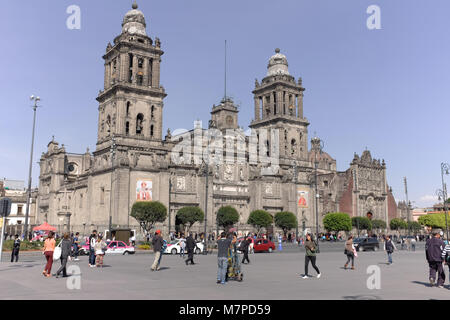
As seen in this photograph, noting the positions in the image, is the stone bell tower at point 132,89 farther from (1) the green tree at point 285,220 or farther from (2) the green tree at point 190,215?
(1) the green tree at point 285,220

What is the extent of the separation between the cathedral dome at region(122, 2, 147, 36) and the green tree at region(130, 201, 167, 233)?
88.3ft

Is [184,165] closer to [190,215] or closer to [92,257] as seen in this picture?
[190,215]

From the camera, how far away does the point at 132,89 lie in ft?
207

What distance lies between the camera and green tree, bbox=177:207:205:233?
61250 mm

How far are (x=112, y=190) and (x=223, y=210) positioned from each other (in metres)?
17.1

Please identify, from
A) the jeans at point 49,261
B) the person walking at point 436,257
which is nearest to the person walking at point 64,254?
the jeans at point 49,261

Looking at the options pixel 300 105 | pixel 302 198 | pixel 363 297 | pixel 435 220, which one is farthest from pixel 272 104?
pixel 363 297

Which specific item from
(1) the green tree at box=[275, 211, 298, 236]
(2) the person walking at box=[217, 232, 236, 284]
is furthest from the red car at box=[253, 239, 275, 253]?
(1) the green tree at box=[275, 211, 298, 236]

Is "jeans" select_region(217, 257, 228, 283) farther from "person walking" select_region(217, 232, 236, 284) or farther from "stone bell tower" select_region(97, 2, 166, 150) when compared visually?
"stone bell tower" select_region(97, 2, 166, 150)

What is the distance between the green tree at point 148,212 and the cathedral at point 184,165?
3920mm

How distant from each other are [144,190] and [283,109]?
105ft

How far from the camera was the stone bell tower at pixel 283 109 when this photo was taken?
79438 mm

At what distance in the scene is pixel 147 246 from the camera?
143 ft

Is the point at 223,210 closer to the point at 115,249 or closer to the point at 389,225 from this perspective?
the point at 115,249
